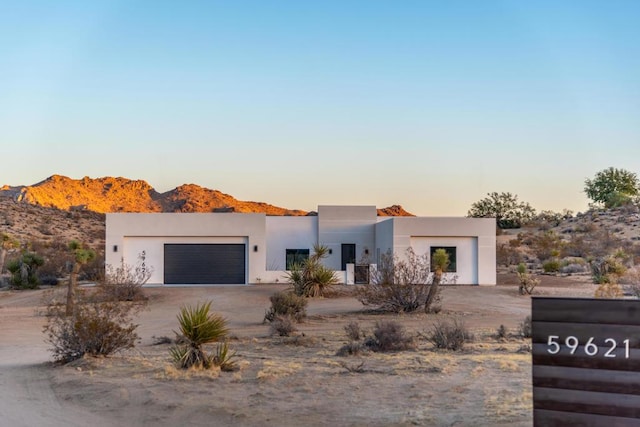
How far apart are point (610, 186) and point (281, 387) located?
8436 cm

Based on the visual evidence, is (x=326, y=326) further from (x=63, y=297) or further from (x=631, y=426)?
(x=631, y=426)

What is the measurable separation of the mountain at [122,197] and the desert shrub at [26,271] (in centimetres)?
7010

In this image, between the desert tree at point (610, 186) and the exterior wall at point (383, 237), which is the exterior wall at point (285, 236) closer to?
the exterior wall at point (383, 237)

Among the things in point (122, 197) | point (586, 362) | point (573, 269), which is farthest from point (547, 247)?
point (122, 197)

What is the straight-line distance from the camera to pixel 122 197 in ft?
408

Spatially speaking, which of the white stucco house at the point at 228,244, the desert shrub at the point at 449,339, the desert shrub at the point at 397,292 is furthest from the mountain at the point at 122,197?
the desert shrub at the point at 449,339

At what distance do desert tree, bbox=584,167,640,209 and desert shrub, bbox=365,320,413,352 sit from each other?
7394cm

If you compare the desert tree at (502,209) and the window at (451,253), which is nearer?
the window at (451,253)

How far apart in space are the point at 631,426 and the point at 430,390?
6.06 metres

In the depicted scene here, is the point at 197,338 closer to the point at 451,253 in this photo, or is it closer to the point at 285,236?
the point at 451,253

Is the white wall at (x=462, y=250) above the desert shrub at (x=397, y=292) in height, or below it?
above

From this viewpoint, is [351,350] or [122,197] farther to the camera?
[122,197]

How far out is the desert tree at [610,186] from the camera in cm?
8856

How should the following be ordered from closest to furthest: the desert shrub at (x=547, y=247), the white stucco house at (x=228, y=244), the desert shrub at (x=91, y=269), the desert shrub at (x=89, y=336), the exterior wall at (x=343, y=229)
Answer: the desert shrub at (x=89, y=336) → the white stucco house at (x=228, y=244) → the desert shrub at (x=91, y=269) → the exterior wall at (x=343, y=229) → the desert shrub at (x=547, y=247)
